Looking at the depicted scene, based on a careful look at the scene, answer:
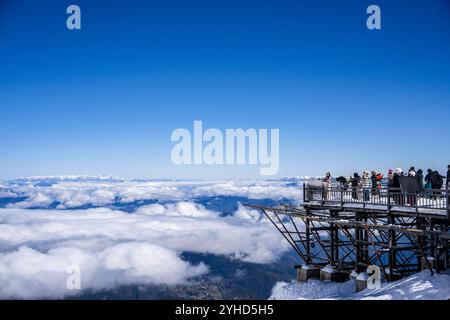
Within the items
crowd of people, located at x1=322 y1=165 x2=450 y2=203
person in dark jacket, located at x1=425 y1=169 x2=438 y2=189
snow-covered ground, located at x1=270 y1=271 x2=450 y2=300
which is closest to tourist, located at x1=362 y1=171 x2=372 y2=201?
crowd of people, located at x1=322 y1=165 x2=450 y2=203

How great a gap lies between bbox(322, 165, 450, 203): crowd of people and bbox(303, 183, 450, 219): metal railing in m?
0.06

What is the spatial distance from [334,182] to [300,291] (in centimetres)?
875

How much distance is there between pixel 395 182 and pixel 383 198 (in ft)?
4.92

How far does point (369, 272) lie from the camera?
22.7 m

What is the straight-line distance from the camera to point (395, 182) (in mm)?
23156

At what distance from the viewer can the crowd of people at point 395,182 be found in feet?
72.0

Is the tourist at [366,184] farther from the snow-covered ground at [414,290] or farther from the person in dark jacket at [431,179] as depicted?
the snow-covered ground at [414,290]

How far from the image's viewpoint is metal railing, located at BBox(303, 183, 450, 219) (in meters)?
20.2

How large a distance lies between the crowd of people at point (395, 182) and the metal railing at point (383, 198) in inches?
2.5

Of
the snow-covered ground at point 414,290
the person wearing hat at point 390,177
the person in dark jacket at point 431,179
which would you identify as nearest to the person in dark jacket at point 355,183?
the person wearing hat at point 390,177

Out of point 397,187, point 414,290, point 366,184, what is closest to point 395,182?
point 397,187
